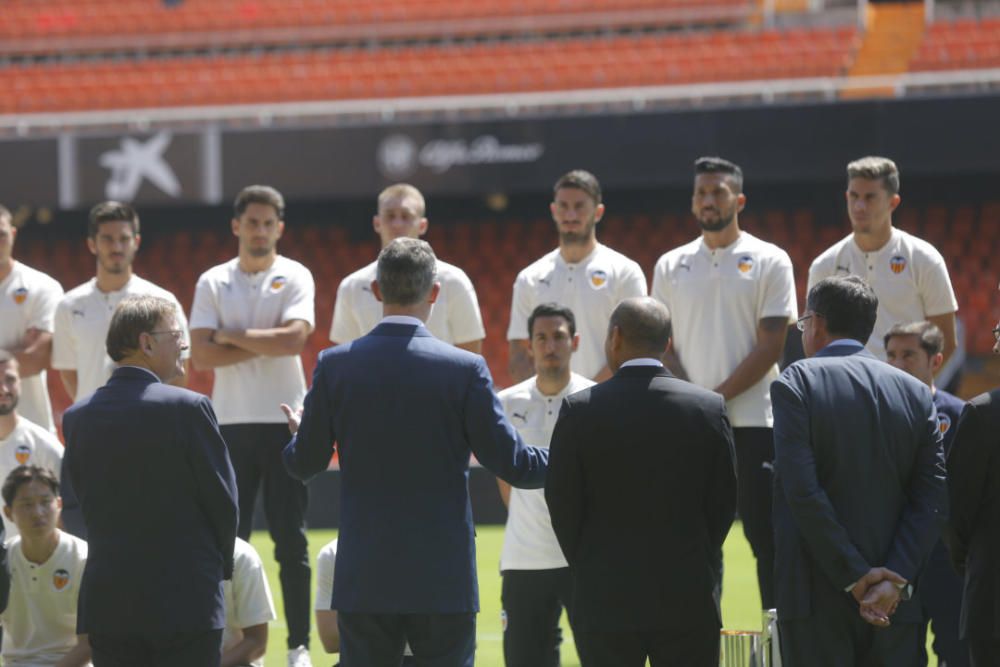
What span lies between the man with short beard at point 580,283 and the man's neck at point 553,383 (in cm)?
55

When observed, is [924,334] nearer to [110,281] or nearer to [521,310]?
[521,310]

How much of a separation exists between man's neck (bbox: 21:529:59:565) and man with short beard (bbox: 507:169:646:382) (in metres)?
2.01

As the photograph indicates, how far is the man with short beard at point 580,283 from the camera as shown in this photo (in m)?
5.74

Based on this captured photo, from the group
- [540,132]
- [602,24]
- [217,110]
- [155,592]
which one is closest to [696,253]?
[155,592]

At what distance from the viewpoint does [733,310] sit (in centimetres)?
552

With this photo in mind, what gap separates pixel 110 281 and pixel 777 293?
123 inches

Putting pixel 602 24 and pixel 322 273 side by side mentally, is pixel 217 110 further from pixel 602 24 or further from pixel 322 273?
pixel 602 24

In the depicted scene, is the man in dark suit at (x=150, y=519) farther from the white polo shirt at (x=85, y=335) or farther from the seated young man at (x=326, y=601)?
the white polo shirt at (x=85, y=335)

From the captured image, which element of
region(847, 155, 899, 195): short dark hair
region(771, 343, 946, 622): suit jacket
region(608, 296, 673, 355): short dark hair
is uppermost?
region(847, 155, 899, 195): short dark hair

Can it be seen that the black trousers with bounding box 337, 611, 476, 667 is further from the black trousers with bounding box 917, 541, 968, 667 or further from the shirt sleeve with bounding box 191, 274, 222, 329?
the shirt sleeve with bounding box 191, 274, 222, 329

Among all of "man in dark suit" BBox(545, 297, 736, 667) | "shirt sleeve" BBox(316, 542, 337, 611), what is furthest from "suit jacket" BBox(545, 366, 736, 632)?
"shirt sleeve" BBox(316, 542, 337, 611)

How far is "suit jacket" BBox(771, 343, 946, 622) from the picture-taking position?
12.3ft

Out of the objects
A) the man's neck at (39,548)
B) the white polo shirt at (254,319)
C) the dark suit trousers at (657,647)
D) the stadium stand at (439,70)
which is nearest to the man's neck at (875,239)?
the dark suit trousers at (657,647)

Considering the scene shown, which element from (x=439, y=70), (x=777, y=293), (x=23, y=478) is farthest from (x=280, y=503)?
(x=439, y=70)
